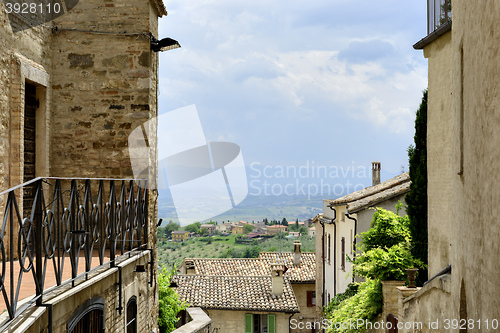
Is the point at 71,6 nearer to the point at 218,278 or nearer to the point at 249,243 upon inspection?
the point at 218,278

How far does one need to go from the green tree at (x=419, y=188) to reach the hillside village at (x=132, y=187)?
0.03m

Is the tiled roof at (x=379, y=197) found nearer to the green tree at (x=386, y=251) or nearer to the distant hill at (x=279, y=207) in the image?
the green tree at (x=386, y=251)

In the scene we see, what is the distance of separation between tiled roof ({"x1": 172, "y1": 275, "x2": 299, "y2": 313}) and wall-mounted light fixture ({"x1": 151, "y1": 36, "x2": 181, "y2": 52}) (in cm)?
1562

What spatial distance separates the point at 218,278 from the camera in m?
27.0

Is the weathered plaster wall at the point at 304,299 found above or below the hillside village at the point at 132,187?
below

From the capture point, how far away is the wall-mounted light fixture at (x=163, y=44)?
31.3ft

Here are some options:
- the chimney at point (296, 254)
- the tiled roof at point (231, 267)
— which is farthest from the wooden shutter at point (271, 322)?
the chimney at point (296, 254)

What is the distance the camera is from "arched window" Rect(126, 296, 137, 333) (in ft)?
25.5

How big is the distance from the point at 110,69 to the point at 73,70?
63cm

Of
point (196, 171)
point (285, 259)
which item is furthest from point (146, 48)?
point (285, 259)

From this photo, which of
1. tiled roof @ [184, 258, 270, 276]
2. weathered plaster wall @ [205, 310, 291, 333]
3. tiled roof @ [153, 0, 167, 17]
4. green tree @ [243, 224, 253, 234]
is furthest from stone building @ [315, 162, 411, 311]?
green tree @ [243, 224, 253, 234]

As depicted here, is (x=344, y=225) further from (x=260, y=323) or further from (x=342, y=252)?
(x=260, y=323)

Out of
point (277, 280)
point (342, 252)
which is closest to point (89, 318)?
point (342, 252)

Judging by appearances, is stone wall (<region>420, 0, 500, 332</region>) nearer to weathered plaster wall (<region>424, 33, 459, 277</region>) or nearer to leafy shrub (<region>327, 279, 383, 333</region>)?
weathered plaster wall (<region>424, 33, 459, 277</region>)
